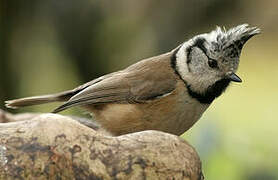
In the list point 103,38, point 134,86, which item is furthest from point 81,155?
point 103,38

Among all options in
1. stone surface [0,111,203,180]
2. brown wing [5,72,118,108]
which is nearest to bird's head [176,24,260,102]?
brown wing [5,72,118,108]

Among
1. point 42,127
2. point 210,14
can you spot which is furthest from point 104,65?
point 42,127

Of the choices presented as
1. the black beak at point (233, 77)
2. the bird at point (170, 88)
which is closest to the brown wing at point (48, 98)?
the bird at point (170, 88)

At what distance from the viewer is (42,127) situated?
3.41m

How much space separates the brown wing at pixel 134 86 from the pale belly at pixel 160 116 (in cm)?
10

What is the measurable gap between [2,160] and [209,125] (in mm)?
2703

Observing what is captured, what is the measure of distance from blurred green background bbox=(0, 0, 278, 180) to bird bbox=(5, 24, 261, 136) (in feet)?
12.0

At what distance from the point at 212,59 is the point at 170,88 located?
0.38 m

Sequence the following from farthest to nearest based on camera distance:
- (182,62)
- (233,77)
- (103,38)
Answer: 1. (103,38)
2. (182,62)
3. (233,77)

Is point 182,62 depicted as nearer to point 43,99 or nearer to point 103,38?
point 43,99

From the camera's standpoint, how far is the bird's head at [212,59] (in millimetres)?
4621

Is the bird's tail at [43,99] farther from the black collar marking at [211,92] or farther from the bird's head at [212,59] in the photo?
the black collar marking at [211,92]

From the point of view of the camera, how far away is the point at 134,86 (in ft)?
16.9

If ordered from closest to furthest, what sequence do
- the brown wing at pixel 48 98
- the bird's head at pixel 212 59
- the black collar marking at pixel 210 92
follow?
the bird's head at pixel 212 59 → the black collar marking at pixel 210 92 → the brown wing at pixel 48 98
